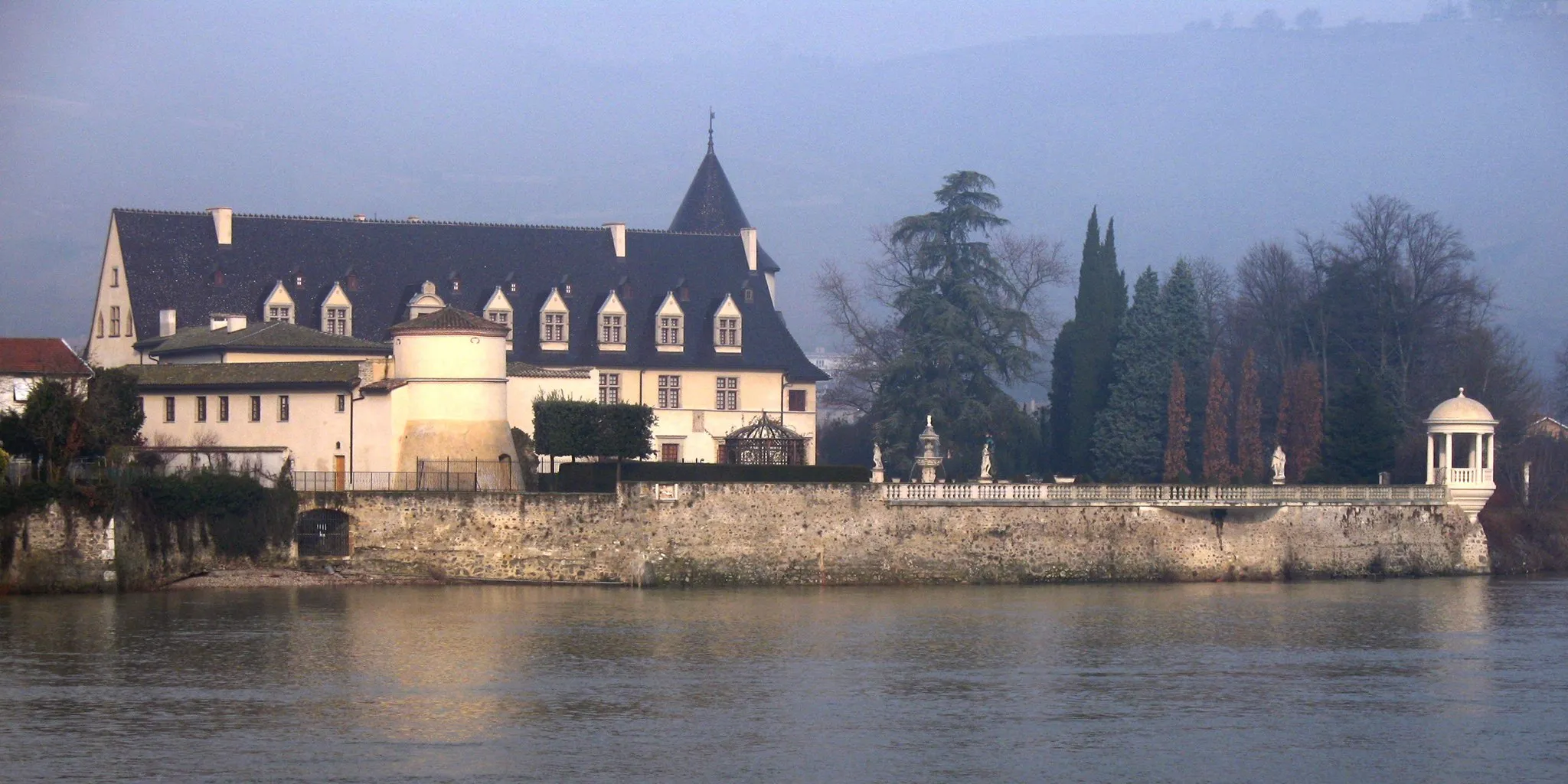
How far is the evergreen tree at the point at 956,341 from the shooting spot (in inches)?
2552

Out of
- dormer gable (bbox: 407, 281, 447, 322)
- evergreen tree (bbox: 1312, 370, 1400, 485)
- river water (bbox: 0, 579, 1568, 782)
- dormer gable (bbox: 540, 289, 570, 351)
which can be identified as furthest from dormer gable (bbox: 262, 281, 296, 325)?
evergreen tree (bbox: 1312, 370, 1400, 485)

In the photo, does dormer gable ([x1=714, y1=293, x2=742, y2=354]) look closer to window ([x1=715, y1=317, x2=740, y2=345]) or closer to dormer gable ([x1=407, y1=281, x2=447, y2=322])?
window ([x1=715, y1=317, x2=740, y2=345])

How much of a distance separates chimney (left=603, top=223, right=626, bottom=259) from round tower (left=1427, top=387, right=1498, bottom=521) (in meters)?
→ 25.4

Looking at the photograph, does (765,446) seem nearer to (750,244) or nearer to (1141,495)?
(1141,495)

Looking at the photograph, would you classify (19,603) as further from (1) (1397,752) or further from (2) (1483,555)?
(2) (1483,555)

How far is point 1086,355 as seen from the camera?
68.2 meters

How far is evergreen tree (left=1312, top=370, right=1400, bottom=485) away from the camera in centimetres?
5753

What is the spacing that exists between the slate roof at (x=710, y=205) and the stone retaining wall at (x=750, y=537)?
93.6ft

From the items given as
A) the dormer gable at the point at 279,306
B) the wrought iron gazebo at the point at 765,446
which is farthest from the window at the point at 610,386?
the dormer gable at the point at 279,306

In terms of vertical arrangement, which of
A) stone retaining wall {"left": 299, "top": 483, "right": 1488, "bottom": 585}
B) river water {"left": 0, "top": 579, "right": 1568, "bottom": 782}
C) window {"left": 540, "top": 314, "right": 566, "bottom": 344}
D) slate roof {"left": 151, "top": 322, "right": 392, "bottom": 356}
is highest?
window {"left": 540, "top": 314, "right": 566, "bottom": 344}

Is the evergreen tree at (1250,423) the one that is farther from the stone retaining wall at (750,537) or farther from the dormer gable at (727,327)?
the dormer gable at (727,327)

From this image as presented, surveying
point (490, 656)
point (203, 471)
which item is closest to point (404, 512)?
point (203, 471)

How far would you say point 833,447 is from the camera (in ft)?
273

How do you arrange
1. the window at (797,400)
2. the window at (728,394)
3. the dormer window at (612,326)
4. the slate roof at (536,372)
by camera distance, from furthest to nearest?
the window at (797,400), the window at (728,394), the dormer window at (612,326), the slate roof at (536,372)
